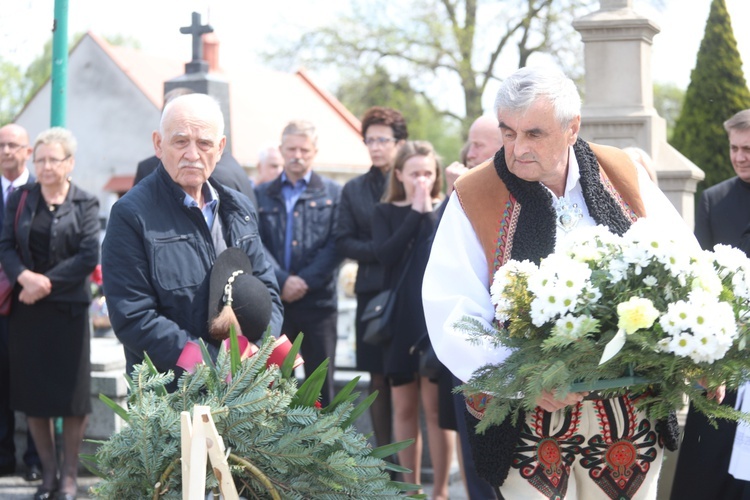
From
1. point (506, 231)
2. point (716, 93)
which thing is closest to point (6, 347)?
point (506, 231)

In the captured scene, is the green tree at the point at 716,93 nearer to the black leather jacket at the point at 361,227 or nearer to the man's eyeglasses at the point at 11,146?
the black leather jacket at the point at 361,227

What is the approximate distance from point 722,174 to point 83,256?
6673mm

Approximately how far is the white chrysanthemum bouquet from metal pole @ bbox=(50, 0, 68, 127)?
5.45 metres

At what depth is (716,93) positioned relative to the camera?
10836 millimetres

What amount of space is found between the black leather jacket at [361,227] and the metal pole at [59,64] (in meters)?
2.41

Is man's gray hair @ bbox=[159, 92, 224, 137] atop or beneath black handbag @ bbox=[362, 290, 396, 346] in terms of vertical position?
atop

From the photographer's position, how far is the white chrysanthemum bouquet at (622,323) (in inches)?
118

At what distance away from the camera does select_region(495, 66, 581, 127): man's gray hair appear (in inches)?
135

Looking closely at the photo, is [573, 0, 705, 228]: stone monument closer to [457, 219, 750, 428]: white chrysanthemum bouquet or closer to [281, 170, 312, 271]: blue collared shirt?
[281, 170, 312, 271]: blue collared shirt

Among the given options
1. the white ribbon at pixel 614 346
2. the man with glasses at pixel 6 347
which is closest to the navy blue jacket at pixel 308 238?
the man with glasses at pixel 6 347

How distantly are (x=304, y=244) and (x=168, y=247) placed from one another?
2827 millimetres

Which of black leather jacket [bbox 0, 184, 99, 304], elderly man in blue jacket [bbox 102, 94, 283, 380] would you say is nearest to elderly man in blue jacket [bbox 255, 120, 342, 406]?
black leather jacket [bbox 0, 184, 99, 304]

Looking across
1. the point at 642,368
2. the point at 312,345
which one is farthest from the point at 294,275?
the point at 642,368

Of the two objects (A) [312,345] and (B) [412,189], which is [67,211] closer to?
(A) [312,345]
